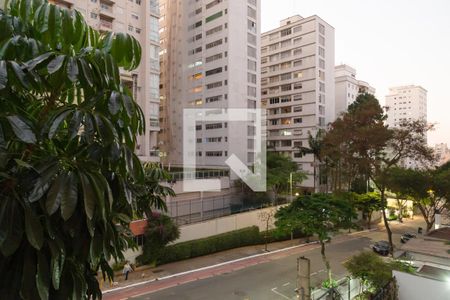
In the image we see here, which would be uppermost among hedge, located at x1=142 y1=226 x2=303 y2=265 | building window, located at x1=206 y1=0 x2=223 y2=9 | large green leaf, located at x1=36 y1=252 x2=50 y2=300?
building window, located at x1=206 y1=0 x2=223 y2=9

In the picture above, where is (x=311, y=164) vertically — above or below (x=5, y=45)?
below

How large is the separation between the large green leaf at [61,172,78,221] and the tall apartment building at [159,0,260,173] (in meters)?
30.6

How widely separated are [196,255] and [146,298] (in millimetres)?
6370

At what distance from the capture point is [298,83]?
41875 mm

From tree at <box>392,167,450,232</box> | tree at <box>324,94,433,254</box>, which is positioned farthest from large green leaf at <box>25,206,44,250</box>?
tree at <box>392,167,450,232</box>

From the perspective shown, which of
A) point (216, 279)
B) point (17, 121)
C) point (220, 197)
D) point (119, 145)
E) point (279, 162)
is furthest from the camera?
point (279, 162)

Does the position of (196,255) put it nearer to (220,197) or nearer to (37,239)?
(220,197)

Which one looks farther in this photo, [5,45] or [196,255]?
[196,255]

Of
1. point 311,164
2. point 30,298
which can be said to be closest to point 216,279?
point 30,298

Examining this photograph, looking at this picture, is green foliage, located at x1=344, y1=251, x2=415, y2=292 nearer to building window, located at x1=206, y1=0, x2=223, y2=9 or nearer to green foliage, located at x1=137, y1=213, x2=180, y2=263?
green foliage, located at x1=137, y1=213, x2=180, y2=263

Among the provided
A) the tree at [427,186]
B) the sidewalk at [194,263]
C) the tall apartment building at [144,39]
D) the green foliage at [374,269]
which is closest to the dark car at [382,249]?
the tree at [427,186]

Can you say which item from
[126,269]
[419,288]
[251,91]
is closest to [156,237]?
[126,269]

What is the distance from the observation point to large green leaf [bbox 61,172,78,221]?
64.8 inches

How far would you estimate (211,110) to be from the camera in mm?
34406
